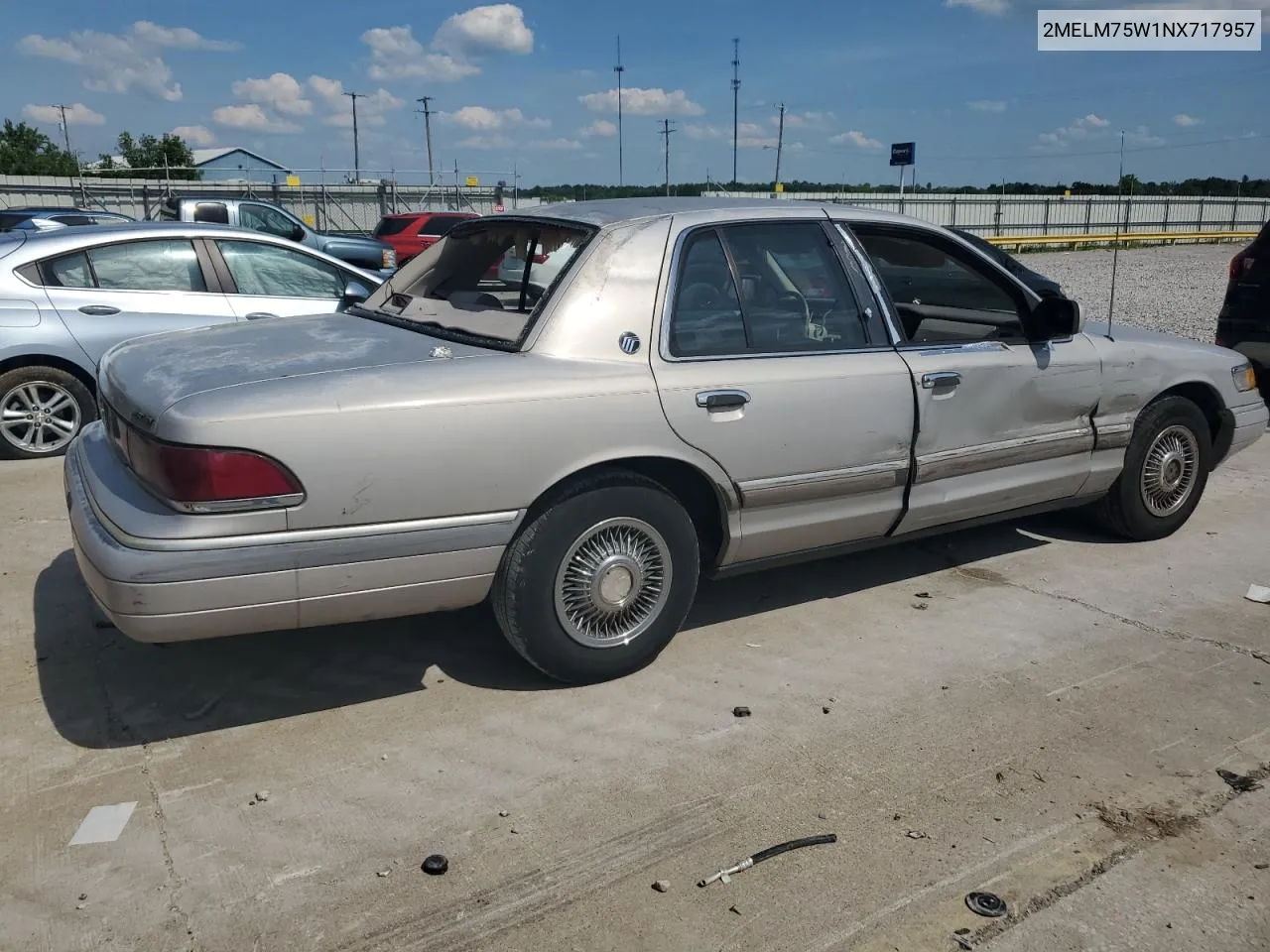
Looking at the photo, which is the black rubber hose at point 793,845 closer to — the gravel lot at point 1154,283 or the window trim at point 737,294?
the window trim at point 737,294

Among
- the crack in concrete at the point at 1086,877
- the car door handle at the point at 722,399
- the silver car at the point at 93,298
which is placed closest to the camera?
the crack in concrete at the point at 1086,877

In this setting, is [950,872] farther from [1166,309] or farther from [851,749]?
[1166,309]

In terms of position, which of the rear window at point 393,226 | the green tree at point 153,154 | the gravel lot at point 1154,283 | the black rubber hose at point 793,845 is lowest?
the black rubber hose at point 793,845

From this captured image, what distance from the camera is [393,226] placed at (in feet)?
76.9

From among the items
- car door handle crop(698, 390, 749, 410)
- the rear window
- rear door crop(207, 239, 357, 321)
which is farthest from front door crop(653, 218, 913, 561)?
the rear window

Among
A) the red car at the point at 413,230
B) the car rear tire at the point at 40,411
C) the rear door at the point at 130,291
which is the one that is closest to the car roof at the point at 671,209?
the rear door at the point at 130,291

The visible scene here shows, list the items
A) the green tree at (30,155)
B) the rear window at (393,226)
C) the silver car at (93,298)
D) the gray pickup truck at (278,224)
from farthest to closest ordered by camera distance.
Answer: the green tree at (30,155)
the rear window at (393,226)
the gray pickup truck at (278,224)
the silver car at (93,298)

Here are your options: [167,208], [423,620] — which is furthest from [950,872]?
[167,208]

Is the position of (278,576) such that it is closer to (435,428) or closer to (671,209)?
(435,428)

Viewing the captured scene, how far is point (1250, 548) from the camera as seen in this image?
5.60 meters

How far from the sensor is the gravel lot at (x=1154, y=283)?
602 inches

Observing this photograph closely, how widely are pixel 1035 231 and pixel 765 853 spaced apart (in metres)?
39.8

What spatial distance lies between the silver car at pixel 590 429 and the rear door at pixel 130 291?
306cm

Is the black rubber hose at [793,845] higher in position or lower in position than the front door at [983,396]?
lower
